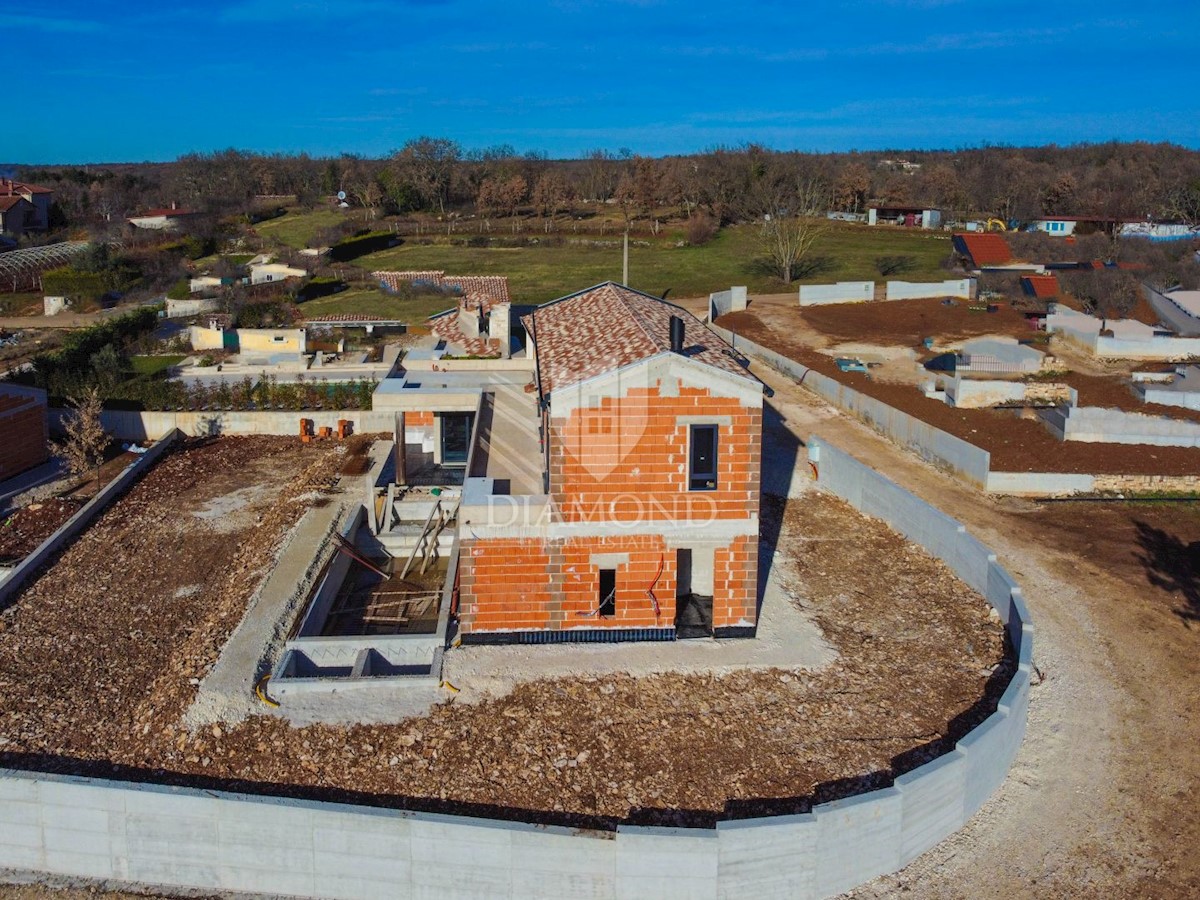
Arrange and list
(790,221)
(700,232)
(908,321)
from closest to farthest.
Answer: (908,321) < (700,232) < (790,221)

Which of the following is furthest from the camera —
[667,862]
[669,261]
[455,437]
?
[669,261]

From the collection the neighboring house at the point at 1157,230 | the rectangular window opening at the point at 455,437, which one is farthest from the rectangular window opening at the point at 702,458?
the neighboring house at the point at 1157,230

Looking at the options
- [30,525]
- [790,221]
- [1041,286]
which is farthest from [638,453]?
[790,221]

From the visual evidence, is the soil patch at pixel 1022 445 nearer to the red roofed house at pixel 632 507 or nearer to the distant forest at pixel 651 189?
the red roofed house at pixel 632 507

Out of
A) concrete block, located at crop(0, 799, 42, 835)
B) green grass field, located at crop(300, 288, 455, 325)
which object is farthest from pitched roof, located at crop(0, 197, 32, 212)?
concrete block, located at crop(0, 799, 42, 835)

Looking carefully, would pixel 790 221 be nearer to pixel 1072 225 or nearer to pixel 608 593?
pixel 1072 225

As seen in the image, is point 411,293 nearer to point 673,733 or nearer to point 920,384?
point 920,384

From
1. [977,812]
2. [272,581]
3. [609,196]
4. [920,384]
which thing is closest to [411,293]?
[920,384]
